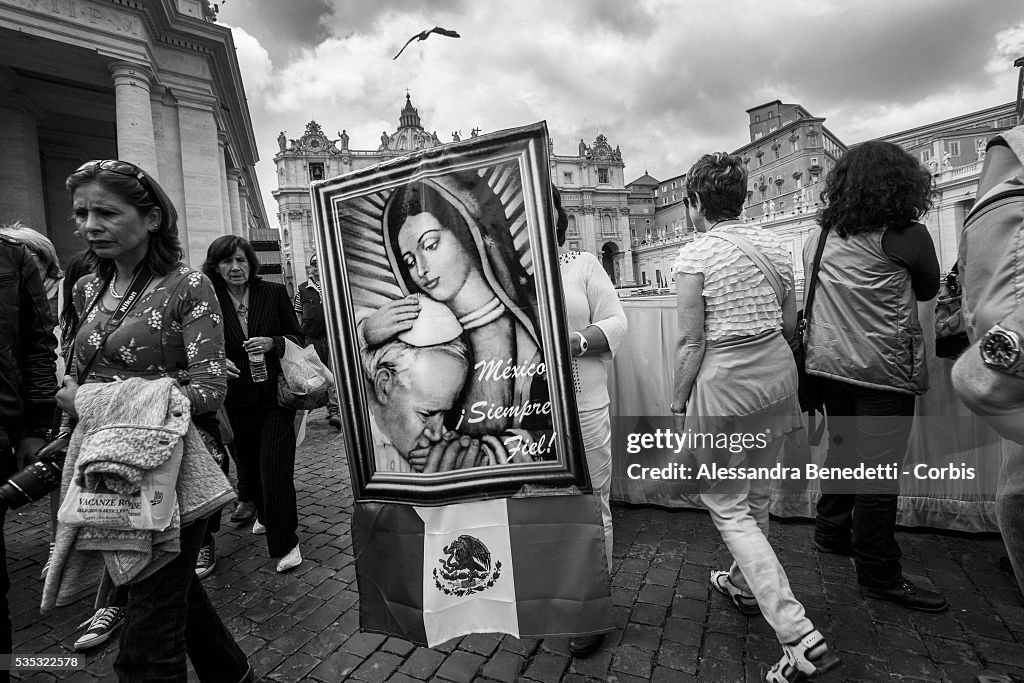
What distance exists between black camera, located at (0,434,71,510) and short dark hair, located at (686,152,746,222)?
8.61 feet

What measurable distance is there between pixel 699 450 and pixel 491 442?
1.09 metres

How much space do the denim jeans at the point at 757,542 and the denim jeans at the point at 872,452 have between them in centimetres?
48

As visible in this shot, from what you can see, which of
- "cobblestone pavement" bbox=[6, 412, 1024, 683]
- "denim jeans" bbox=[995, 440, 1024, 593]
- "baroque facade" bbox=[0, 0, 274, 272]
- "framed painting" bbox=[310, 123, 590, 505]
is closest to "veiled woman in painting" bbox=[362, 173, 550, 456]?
"framed painting" bbox=[310, 123, 590, 505]

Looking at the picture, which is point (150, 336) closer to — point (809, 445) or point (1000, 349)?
point (1000, 349)

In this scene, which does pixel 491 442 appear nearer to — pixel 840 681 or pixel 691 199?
pixel 691 199

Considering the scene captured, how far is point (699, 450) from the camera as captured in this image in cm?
222

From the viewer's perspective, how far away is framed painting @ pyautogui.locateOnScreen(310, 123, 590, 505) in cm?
155

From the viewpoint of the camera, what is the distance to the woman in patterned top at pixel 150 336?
1.57 meters

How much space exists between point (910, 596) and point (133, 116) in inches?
629

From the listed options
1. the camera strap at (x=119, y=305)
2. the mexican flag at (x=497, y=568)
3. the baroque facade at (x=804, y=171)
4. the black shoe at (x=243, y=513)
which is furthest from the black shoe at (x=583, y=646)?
the baroque facade at (x=804, y=171)

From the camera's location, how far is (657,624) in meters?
2.37

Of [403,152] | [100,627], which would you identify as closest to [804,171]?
[403,152]

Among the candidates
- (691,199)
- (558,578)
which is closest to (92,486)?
(558,578)

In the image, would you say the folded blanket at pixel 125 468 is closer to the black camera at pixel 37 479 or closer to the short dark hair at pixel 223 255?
the black camera at pixel 37 479
